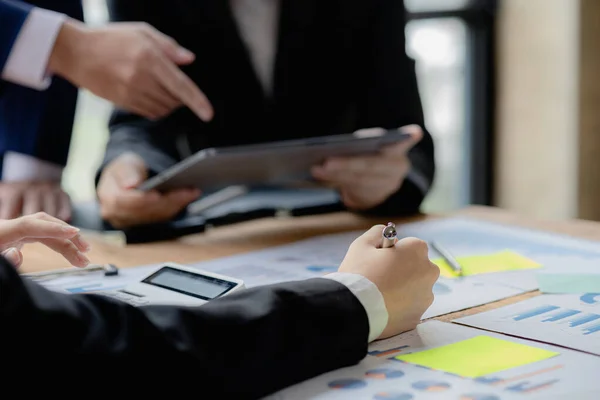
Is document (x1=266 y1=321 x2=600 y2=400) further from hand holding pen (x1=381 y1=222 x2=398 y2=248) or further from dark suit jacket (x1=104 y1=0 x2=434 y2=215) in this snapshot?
dark suit jacket (x1=104 y1=0 x2=434 y2=215)

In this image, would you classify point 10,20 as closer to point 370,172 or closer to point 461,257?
point 370,172

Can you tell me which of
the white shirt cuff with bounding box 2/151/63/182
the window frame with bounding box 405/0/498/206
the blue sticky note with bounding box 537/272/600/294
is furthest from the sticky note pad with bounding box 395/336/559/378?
the window frame with bounding box 405/0/498/206

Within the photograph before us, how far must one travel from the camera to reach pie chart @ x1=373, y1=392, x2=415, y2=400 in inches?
21.3

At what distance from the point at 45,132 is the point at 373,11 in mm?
814

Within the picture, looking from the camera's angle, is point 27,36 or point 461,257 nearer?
point 461,257

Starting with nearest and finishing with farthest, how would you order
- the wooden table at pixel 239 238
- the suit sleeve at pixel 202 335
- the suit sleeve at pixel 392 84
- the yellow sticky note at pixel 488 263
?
1. the suit sleeve at pixel 202 335
2. the yellow sticky note at pixel 488 263
3. the wooden table at pixel 239 238
4. the suit sleeve at pixel 392 84

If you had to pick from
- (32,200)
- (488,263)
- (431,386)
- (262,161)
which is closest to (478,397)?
(431,386)

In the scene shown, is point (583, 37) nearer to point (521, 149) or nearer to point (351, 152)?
point (521, 149)

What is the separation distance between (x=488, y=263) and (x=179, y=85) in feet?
2.11

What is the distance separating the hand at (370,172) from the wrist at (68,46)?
476mm

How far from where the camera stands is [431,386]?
562mm

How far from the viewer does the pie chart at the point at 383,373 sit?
0.59 meters

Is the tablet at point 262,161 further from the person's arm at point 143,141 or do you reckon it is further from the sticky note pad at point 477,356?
the sticky note pad at point 477,356

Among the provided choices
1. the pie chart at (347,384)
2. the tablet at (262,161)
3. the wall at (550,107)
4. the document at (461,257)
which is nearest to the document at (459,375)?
the pie chart at (347,384)
